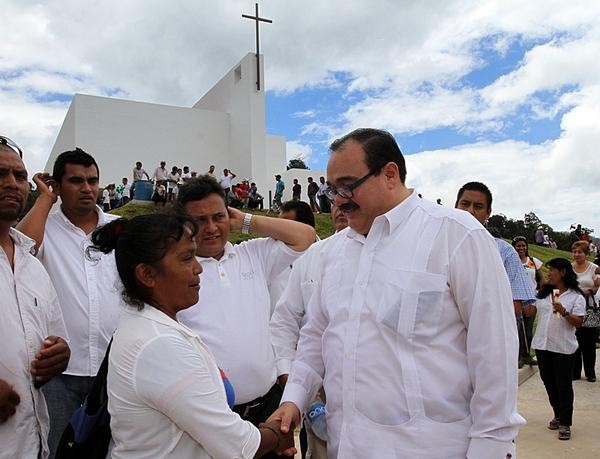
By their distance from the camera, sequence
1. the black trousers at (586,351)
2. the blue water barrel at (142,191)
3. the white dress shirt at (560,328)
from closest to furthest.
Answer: the white dress shirt at (560,328)
the black trousers at (586,351)
the blue water barrel at (142,191)

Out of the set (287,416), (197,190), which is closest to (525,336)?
(197,190)

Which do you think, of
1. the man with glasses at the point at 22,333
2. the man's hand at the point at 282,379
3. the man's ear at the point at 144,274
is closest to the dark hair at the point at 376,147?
the man's ear at the point at 144,274

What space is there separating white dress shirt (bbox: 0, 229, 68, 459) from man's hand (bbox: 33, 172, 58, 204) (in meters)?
0.71

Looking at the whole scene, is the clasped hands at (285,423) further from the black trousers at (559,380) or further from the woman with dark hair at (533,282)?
the woman with dark hair at (533,282)

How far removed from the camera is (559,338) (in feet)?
19.5

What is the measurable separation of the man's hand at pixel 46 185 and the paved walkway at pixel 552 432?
4569mm

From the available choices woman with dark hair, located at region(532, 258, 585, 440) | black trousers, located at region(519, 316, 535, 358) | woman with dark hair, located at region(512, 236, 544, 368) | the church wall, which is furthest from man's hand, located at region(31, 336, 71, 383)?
the church wall

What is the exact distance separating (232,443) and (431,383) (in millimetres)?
698

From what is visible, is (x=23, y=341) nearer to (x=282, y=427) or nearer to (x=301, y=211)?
(x=282, y=427)

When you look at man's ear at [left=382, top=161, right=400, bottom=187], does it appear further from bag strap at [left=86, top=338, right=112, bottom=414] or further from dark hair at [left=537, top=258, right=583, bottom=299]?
dark hair at [left=537, top=258, right=583, bottom=299]

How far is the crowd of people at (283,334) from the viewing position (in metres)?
1.84

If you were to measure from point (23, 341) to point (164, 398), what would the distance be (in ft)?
3.41

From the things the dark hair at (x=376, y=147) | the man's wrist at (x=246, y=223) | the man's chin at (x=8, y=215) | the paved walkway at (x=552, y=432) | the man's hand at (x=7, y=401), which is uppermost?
A: the dark hair at (x=376, y=147)

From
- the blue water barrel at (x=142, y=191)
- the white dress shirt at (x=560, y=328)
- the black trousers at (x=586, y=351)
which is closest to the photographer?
the white dress shirt at (x=560, y=328)
